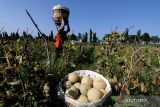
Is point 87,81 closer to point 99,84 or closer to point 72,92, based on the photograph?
point 99,84

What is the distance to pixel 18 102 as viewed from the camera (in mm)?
3828

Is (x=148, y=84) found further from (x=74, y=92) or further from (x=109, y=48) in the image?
(x=74, y=92)

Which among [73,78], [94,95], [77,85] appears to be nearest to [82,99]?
[94,95]

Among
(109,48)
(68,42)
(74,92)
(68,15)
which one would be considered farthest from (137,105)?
(68,15)

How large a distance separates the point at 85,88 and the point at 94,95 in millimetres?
222

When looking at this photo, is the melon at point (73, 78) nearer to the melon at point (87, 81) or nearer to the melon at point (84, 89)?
the melon at point (87, 81)

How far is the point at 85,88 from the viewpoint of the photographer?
14.6ft

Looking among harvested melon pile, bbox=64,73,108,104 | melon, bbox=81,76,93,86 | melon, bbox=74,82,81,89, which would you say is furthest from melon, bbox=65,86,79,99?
melon, bbox=81,76,93,86

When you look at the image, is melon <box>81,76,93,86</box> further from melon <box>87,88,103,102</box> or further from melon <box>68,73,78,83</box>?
melon <box>87,88,103,102</box>

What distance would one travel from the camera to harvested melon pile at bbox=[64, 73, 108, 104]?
4.30 meters

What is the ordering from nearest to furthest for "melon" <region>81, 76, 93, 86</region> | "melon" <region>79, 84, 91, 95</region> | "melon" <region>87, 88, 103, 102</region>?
"melon" <region>87, 88, 103, 102</region>
"melon" <region>79, 84, 91, 95</region>
"melon" <region>81, 76, 93, 86</region>

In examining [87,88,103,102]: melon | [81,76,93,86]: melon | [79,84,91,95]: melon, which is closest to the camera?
[87,88,103,102]: melon

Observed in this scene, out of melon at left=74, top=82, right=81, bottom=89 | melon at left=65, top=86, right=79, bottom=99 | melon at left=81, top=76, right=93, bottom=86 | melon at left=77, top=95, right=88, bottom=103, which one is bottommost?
melon at left=77, top=95, right=88, bottom=103

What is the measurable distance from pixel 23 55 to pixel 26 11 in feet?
2.96
